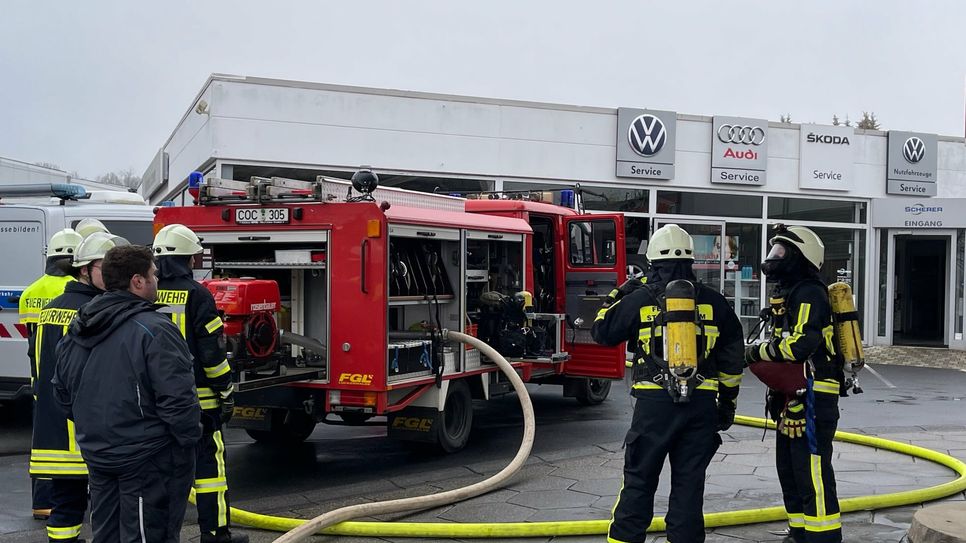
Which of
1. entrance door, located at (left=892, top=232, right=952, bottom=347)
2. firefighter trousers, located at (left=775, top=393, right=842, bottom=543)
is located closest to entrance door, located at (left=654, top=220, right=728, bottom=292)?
entrance door, located at (left=892, top=232, right=952, bottom=347)

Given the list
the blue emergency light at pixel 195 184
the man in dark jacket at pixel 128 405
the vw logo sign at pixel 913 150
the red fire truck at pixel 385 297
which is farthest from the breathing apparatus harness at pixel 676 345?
the vw logo sign at pixel 913 150

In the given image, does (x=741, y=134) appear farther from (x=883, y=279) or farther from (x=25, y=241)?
(x=25, y=241)

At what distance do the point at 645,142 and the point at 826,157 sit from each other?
14.3 feet

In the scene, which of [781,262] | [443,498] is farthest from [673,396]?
[443,498]

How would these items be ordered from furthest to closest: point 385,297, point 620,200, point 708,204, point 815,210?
1. point 815,210
2. point 708,204
3. point 620,200
4. point 385,297

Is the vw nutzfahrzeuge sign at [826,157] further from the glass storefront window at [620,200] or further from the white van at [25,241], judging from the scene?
the white van at [25,241]

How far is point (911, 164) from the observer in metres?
19.2

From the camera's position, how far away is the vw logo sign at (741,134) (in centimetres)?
1772

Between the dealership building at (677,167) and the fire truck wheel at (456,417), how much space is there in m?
7.53

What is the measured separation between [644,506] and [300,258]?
383 cm

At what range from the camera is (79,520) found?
16.4 feet

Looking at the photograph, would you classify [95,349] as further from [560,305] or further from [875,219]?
[875,219]

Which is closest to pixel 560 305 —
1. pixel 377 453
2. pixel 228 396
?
pixel 377 453

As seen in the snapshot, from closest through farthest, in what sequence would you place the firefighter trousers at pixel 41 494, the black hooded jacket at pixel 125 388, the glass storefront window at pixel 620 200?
the black hooded jacket at pixel 125 388 → the firefighter trousers at pixel 41 494 → the glass storefront window at pixel 620 200
